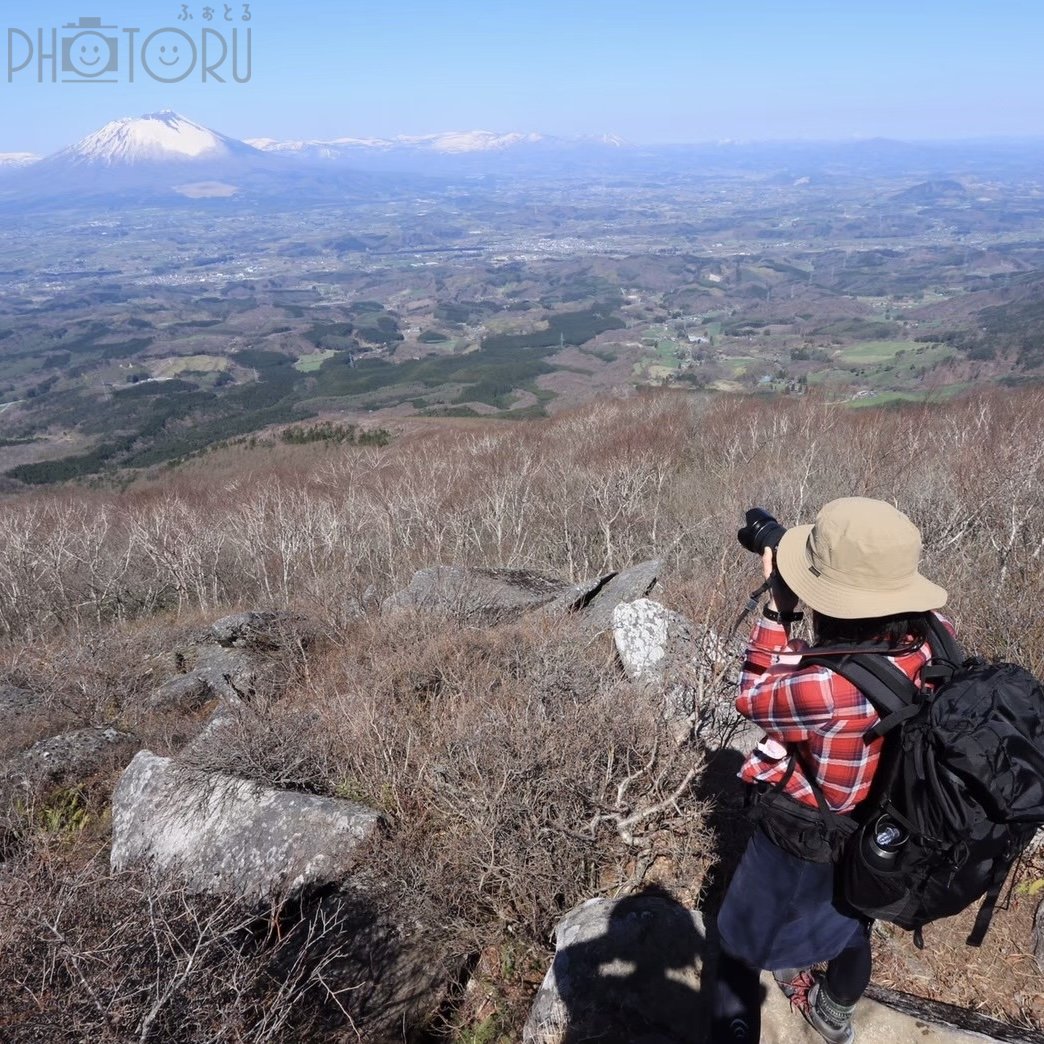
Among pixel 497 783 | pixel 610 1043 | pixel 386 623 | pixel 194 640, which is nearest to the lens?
pixel 610 1043

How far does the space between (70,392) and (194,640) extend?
115534mm

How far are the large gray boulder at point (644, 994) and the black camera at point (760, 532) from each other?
223 cm

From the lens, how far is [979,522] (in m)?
14.8

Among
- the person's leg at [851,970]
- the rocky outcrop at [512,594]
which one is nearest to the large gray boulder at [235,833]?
the person's leg at [851,970]

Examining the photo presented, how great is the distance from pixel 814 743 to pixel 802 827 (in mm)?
395

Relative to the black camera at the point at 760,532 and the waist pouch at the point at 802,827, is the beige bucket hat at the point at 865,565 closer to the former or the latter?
the black camera at the point at 760,532

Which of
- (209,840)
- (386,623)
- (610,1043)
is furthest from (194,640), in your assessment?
(610,1043)

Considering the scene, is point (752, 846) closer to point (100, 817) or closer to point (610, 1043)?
point (610, 1043)

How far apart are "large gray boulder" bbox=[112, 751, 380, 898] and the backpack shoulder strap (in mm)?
3958

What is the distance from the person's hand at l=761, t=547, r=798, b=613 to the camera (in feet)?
8.96

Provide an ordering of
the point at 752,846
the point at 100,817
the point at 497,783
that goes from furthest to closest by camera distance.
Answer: the point at 100,817
the point at 497,783
the point at 752,846

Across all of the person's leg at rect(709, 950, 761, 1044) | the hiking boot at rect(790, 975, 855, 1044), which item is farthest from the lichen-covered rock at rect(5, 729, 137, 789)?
the hiking boot at rect(790, 975, 855, 1044)

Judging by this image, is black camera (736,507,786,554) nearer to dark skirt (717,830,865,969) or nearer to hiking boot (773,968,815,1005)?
dark skirt (717,830,865,969)

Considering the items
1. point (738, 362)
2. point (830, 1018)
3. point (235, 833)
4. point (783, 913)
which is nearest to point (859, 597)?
point (783, 913)
